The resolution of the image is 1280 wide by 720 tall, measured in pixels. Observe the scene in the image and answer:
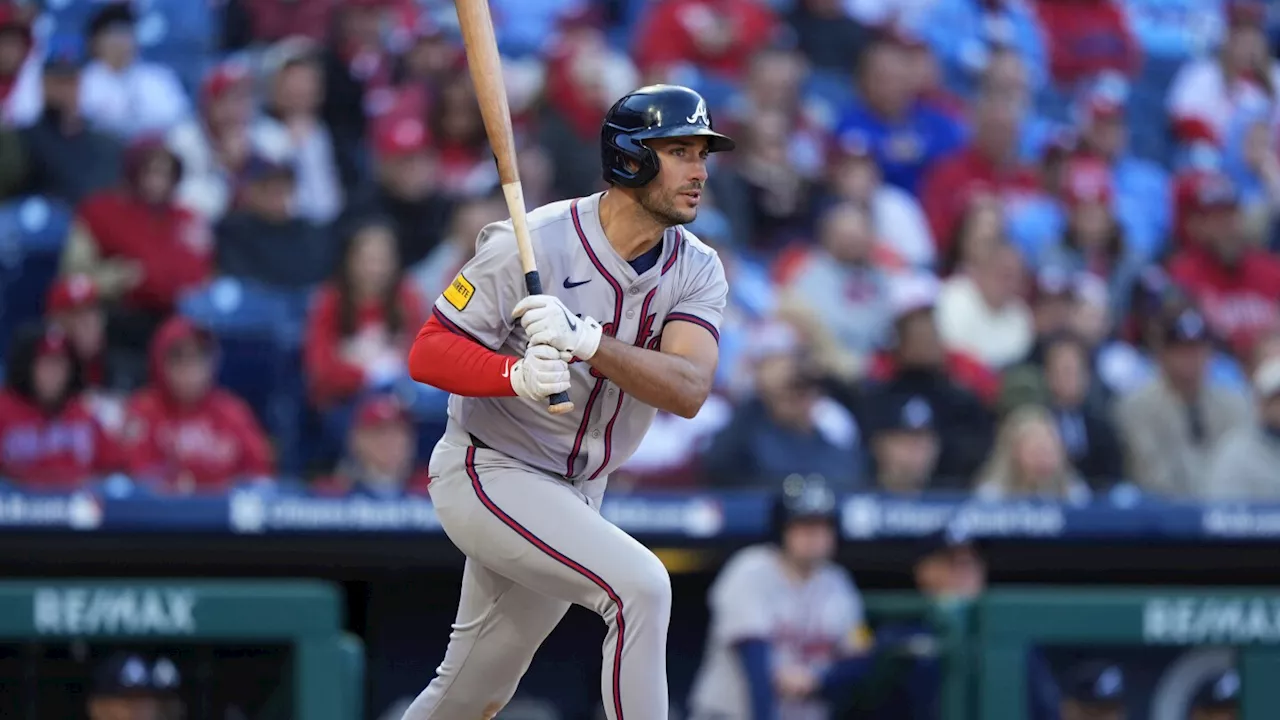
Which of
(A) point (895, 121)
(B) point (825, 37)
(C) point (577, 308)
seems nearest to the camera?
(C) point (577, 308)

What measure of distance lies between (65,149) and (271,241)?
1.00m

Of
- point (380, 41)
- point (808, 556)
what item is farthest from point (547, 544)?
point (380, 41)

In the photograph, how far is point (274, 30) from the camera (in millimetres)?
8719

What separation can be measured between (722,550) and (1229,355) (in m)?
3.32

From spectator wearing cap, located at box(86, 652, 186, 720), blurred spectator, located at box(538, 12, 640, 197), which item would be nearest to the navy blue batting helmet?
spectator wearing cap, located at box(86, 652, 186, 720)

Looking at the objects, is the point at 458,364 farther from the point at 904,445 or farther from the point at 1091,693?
the point at 904,445

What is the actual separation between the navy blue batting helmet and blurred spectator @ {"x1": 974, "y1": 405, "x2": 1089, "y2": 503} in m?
3.46

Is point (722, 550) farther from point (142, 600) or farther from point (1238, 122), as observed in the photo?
point (1238, 122)

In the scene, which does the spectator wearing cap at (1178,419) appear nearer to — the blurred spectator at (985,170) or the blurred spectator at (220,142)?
the blurred spectator at (985,170)

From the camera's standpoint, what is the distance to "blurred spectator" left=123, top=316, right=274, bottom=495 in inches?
267

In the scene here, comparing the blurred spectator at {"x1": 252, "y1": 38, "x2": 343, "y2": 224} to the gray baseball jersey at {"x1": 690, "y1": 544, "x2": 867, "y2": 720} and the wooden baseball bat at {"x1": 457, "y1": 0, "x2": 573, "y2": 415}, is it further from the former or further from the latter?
the wooden baseball bat at {"x1": 457, "y1": 0, "x2": 573, "y2": 415}

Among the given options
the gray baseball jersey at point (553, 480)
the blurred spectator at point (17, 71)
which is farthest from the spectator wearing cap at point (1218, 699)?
the blurred spectator at point (17, 71)

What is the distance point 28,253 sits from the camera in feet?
24.9

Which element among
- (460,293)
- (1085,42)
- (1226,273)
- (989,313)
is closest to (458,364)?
(460,293)
